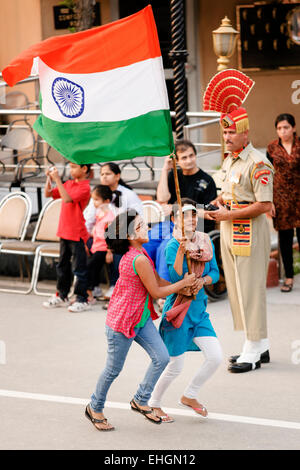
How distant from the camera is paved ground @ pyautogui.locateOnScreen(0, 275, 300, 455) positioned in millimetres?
6078

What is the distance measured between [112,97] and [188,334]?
1.68 meters

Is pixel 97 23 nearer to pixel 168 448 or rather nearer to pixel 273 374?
pixel 273 374

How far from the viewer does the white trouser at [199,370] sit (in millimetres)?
6266

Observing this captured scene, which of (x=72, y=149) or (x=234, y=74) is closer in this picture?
(x=72, y=149)

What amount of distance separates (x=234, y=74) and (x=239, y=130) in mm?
450

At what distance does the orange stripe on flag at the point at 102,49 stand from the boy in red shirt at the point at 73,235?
325cm

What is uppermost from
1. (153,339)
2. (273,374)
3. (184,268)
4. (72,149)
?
(72,149)

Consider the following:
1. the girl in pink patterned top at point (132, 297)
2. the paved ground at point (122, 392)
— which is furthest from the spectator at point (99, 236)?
the girl in pink patterned top at point (132, 297)

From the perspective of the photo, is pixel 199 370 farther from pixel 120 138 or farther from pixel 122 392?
pixel 120 138

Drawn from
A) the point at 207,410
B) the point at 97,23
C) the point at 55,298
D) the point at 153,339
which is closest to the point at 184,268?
the point at 153,339

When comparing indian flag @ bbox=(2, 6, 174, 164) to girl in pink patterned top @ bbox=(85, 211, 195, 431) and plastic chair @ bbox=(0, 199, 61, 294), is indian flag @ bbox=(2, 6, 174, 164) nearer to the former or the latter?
A: girl in pink patterned top @ bbox=(85, 211, 195, 431)

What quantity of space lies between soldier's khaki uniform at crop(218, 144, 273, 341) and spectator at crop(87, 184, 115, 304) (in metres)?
2.02

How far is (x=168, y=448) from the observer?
5.91m

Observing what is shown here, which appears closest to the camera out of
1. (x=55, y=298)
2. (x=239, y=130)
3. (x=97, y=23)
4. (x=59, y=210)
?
(x=239, y=130)
